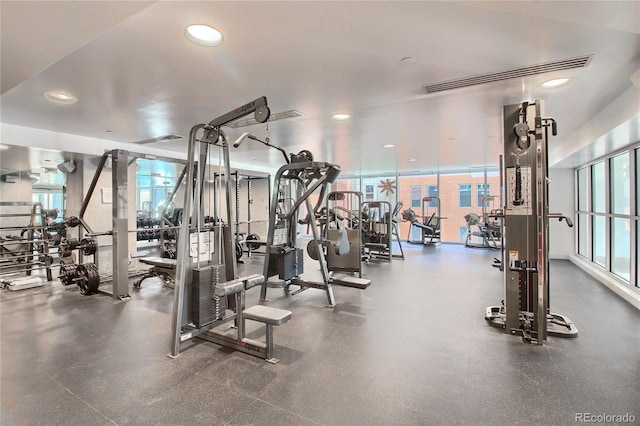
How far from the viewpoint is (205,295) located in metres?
3.03

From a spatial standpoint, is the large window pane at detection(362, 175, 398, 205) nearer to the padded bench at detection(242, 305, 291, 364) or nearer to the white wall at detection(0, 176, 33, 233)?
the padded bench at detection(242, 305, 291, 364)

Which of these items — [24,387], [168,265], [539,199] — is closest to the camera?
[24,387]

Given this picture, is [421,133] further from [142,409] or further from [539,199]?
[142,409]

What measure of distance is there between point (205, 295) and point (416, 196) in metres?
10.6

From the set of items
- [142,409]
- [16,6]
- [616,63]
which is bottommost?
[142,409]

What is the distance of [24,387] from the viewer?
7.47 ft

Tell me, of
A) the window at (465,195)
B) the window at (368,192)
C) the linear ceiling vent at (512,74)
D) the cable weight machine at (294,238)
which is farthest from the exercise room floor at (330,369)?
the window at (368,192)

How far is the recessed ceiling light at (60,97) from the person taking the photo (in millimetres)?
3252

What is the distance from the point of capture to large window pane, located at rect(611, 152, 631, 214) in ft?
15.2

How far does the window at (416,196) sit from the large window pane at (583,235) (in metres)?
5.47

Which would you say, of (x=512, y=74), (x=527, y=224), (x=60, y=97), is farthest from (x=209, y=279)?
(x=512, y=74)

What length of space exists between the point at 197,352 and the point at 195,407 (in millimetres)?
853

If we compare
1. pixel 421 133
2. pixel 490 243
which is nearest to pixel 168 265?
pixel 421 133

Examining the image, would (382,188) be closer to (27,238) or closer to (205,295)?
(205,295)
